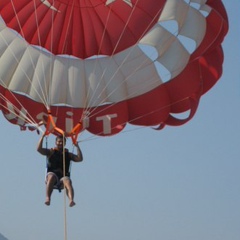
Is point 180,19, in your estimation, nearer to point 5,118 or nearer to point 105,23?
point 105,23

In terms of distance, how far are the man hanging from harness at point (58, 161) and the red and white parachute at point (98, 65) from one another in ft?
4.80

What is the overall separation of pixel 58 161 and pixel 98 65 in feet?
8.63

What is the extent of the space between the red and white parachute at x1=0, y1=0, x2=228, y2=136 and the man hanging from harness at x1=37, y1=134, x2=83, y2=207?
146 cm

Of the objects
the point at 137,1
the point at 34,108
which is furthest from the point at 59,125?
the point at 137,1

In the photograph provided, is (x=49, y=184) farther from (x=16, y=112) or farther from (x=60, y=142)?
(x=16, y=112)

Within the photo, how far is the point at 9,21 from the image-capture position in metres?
13.8

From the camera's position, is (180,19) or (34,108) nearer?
(180,19)

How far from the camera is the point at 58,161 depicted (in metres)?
12.1

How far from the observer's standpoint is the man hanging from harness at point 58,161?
1186cm

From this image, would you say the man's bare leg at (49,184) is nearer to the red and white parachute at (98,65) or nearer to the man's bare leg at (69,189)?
the man's bare leg at (69,189)

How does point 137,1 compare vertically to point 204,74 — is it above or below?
above

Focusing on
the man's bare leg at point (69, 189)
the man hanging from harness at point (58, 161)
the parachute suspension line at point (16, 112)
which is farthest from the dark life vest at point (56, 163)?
the parachute suspension line at point (16, 112)

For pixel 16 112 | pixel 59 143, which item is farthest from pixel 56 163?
pixel 16 112

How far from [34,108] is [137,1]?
8.79ft
